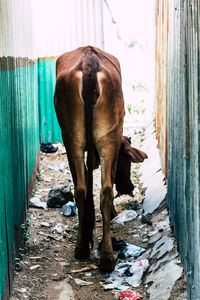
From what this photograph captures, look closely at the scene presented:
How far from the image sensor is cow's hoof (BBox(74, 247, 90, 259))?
5.29 metres

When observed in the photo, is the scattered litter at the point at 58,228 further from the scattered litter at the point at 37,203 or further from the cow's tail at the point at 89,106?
the cow's tail at the point at 89,106

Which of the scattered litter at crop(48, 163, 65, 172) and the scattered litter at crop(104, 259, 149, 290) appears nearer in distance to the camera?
the scattered litter at crop(104, 259, 149, 290)

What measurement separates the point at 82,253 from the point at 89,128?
1.42 metres

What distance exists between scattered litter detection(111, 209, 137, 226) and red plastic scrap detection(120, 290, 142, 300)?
80.0 inches

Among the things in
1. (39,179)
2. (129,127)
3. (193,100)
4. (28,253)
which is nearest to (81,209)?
(28,253)

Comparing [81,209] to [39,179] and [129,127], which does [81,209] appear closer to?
[39,179]

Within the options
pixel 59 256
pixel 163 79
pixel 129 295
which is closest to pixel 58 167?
pixel 163 79

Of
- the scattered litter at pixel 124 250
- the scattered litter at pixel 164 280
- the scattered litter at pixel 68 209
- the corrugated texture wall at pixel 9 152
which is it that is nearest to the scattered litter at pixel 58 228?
the scattered litter at pixel 68 209

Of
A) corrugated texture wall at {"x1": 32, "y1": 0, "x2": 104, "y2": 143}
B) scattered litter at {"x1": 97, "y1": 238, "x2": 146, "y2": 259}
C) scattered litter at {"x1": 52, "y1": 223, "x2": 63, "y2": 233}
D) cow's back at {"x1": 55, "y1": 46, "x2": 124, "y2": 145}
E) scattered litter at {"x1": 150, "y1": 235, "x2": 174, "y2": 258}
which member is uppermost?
corrugated texture wall at {"x1": 32, "y1": 0, "x2": 104, "y2": 143}

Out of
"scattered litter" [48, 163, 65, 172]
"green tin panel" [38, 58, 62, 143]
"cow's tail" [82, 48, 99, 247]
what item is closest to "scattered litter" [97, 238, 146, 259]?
"cow's tail" [82, 48, 99, 247]

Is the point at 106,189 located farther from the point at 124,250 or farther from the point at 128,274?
the point at 128,274

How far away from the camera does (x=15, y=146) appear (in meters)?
5.19

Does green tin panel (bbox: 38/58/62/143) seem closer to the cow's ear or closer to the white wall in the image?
the white wall

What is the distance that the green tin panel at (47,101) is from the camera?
11125mm
